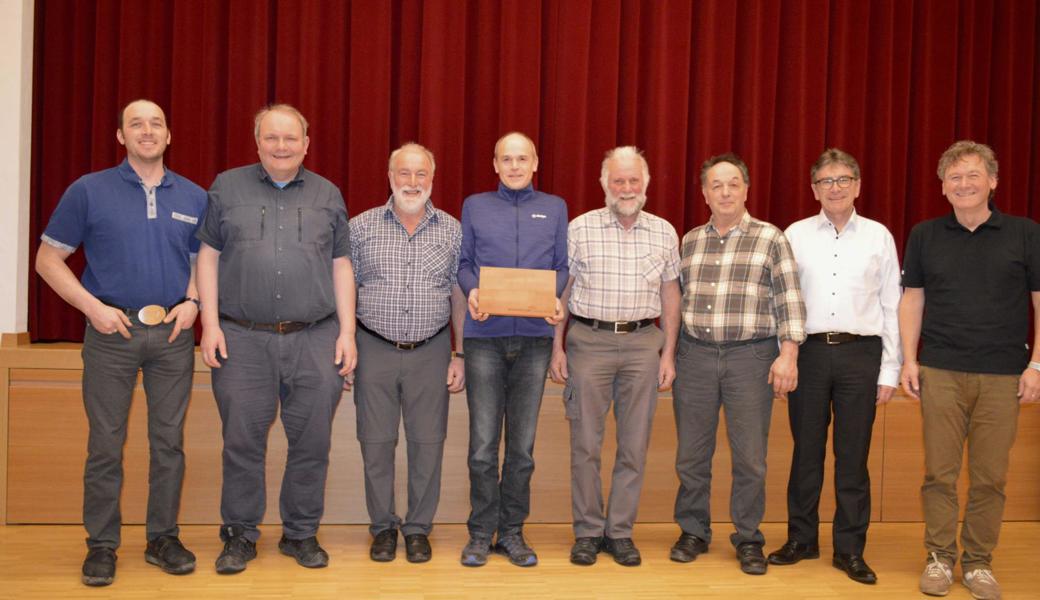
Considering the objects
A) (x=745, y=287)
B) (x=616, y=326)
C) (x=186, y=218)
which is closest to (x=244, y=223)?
(x=186, y=218)

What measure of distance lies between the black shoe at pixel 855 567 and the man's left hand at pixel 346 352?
202 cm

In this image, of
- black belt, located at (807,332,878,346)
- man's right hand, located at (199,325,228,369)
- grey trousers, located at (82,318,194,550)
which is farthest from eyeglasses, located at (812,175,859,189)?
grey trousers, located at (82,318,194,550)

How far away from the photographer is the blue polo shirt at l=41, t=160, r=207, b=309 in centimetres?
280

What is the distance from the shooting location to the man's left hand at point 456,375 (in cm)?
320

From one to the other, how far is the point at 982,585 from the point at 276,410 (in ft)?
8.59

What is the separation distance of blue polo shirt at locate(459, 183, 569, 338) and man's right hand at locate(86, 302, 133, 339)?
3.89 ft

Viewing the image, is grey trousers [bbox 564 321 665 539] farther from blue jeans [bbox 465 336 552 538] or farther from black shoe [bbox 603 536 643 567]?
blue jeans [bbox 465 336 552 538]

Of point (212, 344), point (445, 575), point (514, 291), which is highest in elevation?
point (514, 291)

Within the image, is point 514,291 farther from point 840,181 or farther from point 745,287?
point 840,181

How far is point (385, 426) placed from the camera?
3.08 meters

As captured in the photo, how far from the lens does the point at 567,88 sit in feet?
13.9

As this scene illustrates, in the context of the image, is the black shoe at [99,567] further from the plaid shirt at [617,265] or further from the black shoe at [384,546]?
the plaid shirt at [617,265]

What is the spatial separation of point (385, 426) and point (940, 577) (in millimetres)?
2097

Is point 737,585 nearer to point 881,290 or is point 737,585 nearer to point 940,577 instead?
point 940,577
